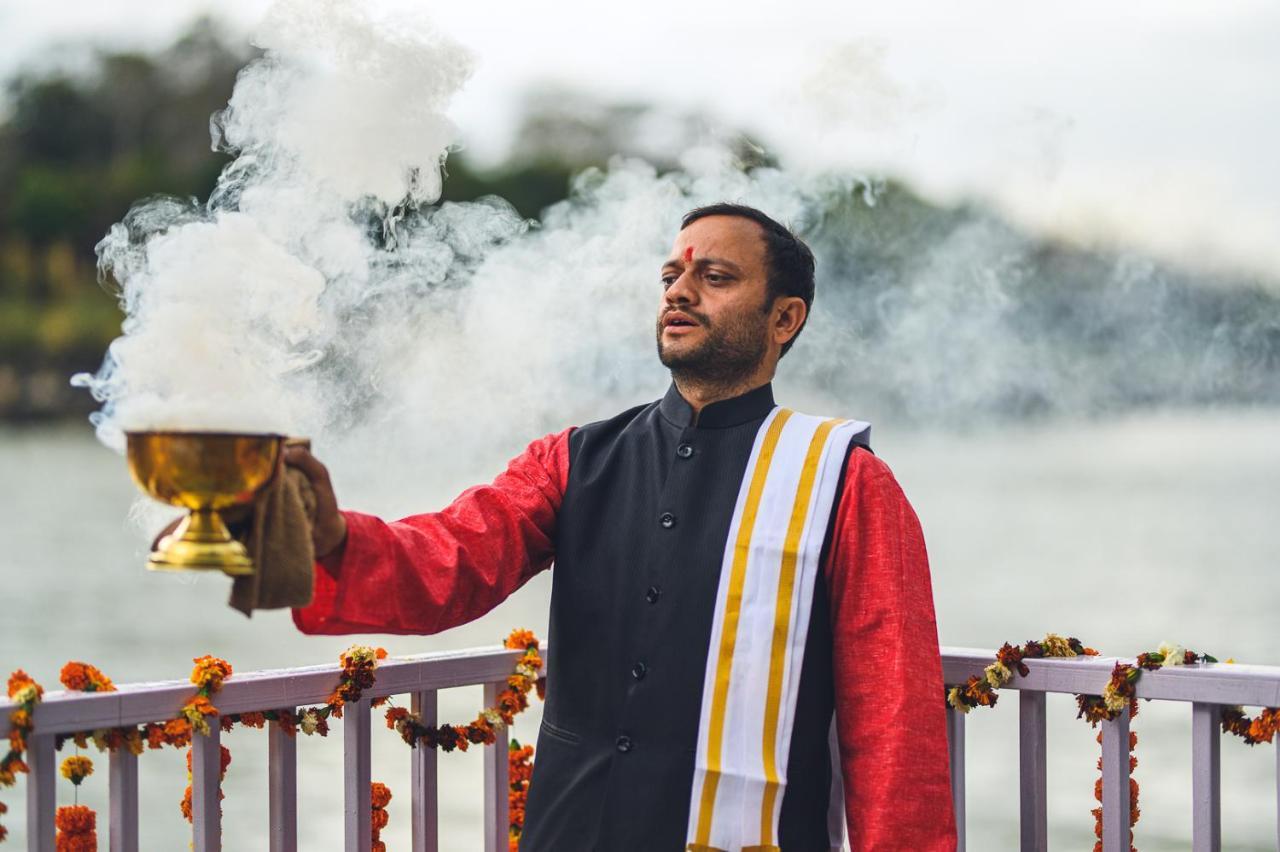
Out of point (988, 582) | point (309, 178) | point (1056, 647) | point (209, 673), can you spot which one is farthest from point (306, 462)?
point (988, 582)

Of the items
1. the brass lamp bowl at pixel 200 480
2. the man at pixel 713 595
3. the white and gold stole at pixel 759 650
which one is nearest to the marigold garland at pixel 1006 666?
the man at pixel 713 595

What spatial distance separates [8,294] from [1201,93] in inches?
659

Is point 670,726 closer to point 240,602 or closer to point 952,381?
point 240,602

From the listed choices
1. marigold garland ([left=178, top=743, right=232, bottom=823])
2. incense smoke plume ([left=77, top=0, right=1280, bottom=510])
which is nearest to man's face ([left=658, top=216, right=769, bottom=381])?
incense smoke plume ([left=77, top=0, right=1280, bottom=510])

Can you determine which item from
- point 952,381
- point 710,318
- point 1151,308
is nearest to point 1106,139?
point 952,381

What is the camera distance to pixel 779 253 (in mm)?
2510

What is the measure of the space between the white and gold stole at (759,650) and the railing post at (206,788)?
82 centimetres

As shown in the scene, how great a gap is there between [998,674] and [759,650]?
57cm

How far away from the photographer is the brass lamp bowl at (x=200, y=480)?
1.75m

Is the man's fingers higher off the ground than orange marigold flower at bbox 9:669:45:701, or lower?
higher

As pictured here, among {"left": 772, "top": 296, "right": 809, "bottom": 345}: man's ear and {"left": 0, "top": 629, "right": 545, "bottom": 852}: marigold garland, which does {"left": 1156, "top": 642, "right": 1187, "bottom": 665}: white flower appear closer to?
{"left": 772, "top": 296, "right": 809, "bottom": 345}: man's ear

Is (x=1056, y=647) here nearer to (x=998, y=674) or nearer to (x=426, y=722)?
(x=998, y=674)

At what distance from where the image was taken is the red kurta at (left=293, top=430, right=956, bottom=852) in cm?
218

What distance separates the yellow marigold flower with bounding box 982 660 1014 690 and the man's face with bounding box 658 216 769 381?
0.72 metres
